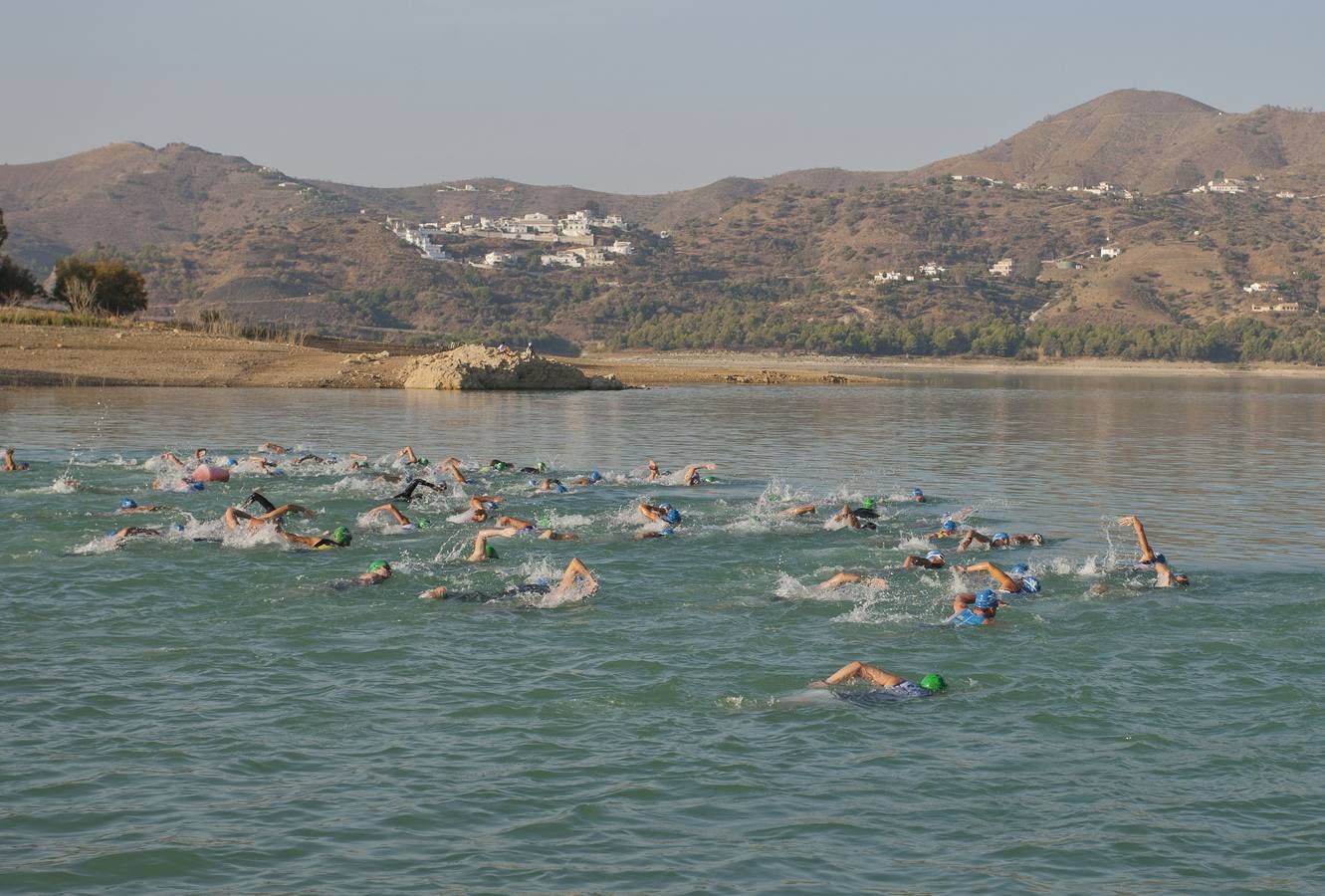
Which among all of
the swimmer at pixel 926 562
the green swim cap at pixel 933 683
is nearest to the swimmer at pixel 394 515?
the swimmer at pixel 926 562

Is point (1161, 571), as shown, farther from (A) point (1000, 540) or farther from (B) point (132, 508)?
(B) point (132, 508)

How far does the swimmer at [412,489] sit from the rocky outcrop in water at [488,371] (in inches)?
1379

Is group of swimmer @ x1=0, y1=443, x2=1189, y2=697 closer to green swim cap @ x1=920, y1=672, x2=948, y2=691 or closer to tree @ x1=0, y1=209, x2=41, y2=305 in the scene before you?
green swim cap @ x1=920, y1=672, x2=948, y2=691

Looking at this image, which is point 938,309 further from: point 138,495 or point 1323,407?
point 138,495

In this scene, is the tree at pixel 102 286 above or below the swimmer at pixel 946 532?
above

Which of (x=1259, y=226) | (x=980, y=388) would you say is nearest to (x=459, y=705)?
(x=980, y=388)

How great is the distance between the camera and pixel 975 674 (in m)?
14.3

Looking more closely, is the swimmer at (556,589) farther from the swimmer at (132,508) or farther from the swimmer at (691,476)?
the swimmer at (691,476)

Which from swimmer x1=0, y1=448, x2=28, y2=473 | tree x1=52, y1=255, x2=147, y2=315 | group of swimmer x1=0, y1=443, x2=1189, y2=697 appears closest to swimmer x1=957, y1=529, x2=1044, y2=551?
group of swimmer x1=0, y1=443, x2=1189, y2=697

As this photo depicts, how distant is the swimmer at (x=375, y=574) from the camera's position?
1805 centimetres

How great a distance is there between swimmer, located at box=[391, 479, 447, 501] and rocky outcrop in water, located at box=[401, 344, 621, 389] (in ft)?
115

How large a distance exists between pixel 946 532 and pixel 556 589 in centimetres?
804

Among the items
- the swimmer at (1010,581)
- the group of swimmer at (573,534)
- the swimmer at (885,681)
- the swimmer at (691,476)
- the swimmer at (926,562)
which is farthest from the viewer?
the swimmer at (691,476)

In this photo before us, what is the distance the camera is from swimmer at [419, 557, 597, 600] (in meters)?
17.4
